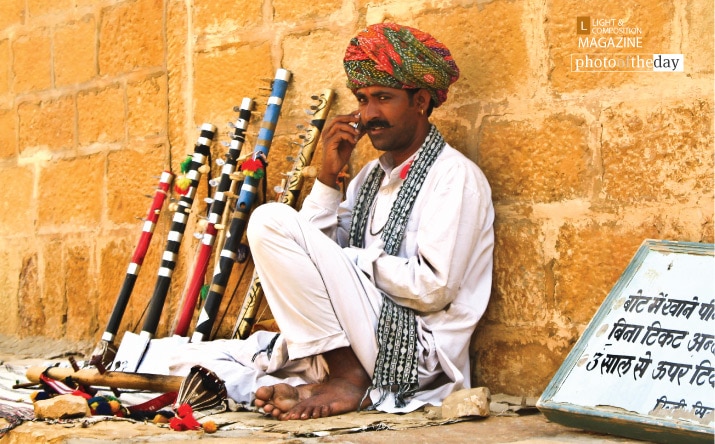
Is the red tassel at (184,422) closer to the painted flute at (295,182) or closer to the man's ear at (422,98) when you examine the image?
the painted flute at (295,182)

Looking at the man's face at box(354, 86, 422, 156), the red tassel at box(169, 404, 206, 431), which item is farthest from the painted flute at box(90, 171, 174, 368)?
the red tassel at box(169, 404, 206, 431)

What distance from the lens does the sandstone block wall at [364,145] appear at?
12.3 ft

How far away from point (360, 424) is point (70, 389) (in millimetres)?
1308

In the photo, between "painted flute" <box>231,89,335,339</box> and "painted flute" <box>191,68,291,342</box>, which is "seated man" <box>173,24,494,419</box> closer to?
"painted flute" <box>231,89,335,339</box>

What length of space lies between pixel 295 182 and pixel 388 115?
31.9 inches

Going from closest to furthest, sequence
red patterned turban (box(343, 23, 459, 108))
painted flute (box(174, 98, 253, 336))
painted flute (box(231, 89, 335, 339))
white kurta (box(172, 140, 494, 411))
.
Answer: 1. white kurta (box(172, 140, 494, 411))
2. red patterned turban (box(343, 23, 459, 108))
3. painted flute (box(231, 89, 335, 339))
4. painted flute (box(174, 98, 253, 336))

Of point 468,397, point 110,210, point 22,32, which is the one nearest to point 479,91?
point 468,397

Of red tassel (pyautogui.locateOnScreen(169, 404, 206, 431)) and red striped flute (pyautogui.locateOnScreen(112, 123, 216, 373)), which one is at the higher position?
red striped flute (pyautogui.locateOnScreen(112, 123, 216, 373))

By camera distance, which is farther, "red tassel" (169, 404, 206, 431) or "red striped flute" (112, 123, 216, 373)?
"red striped flute" (112, 123, 216, 373)

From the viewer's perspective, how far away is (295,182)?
4.71m

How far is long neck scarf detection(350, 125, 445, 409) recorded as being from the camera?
3.76 metres

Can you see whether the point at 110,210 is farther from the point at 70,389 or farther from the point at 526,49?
the point at 526,49

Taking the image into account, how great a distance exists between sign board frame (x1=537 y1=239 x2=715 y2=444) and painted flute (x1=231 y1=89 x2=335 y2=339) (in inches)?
66.4

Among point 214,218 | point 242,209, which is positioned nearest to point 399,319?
point 242,209
